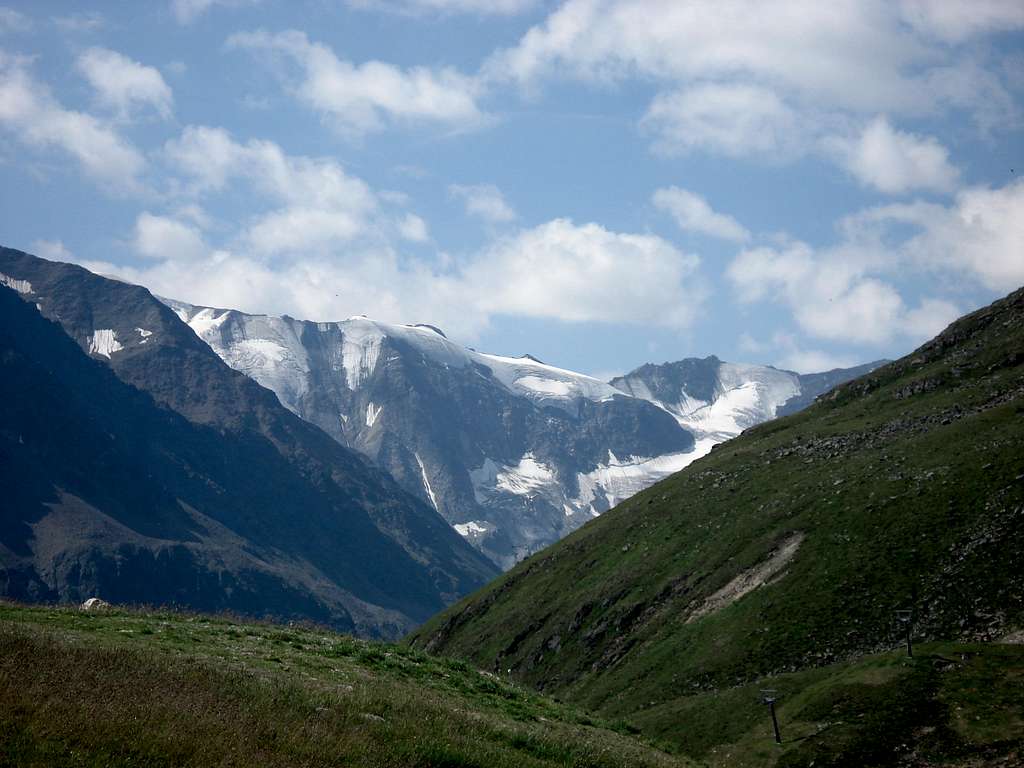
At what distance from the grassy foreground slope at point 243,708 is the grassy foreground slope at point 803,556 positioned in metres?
31.6

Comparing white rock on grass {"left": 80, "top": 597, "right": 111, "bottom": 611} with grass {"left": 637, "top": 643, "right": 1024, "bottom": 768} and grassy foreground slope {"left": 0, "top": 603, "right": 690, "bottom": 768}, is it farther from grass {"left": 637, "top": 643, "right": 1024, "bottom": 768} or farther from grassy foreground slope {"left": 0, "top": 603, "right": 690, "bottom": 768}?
grass {"left": 637, "top": 643, "right": 1024, "bottom": 768}

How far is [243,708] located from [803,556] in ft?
209

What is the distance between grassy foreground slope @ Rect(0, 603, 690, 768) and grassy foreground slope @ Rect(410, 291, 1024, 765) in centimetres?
3163

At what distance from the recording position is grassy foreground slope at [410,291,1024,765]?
208ft

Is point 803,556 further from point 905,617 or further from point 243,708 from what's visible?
point 243,708

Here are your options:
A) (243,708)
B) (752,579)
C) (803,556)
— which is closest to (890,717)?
(803,556)

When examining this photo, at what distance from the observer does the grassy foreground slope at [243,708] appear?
1805cm

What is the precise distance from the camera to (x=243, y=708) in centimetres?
2083

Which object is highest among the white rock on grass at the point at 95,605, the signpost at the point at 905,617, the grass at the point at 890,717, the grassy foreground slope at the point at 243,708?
the signpost at the point at 905,617

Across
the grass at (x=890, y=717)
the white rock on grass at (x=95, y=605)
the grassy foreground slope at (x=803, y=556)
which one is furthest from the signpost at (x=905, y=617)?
the white rock on grass at (x=95, y=605)

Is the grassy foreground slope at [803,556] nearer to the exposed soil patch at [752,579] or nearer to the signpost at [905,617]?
the exposed soil patch at [752,579]

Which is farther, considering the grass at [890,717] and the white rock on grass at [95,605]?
the grass at [890,717]

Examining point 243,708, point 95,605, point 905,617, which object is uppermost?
point 905,617

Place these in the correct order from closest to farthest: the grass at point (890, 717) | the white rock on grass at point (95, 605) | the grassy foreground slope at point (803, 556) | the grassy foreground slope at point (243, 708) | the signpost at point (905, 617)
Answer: the grassy foreground slope at point (243, 708) → the white rock on grass at point (95, 605) → the grass at point (890, 717) → the signpost at point (905, 617) → the grassy foreground slope at point (803, 556)
